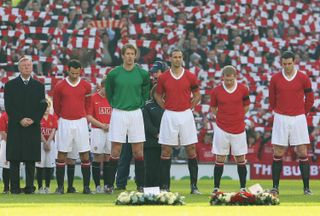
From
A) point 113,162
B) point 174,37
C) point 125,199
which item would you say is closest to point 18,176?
point 113,162

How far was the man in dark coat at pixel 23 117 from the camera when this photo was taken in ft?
62.3

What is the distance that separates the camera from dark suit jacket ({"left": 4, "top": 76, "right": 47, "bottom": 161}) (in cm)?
1900

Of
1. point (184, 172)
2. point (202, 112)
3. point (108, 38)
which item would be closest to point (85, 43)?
point (108, 38)

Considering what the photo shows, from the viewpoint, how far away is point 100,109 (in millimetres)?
19938

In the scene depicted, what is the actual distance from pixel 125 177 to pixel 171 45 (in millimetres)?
14206

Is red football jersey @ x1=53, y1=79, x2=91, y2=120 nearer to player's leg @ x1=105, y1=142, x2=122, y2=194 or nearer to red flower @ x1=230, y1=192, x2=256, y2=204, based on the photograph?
player's leg @ x1=105, y1=142, x2=122, y2=194

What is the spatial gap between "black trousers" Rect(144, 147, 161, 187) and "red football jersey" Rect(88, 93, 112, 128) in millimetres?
974

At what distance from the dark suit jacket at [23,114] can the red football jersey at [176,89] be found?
2.17 metres

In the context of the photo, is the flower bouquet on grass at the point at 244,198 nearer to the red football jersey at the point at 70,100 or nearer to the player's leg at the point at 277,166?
the player's leg at the point at 277,166

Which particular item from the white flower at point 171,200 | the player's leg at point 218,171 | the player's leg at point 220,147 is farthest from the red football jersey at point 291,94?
the white flower at point 171,200

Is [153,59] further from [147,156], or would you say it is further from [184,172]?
[147,156]

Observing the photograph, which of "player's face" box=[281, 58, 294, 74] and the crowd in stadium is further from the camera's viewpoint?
the crowd in stadium

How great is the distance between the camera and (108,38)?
3431 centimetres

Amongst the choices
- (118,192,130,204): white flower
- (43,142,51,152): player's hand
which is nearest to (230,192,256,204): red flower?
(118,192,130,204): white flower
